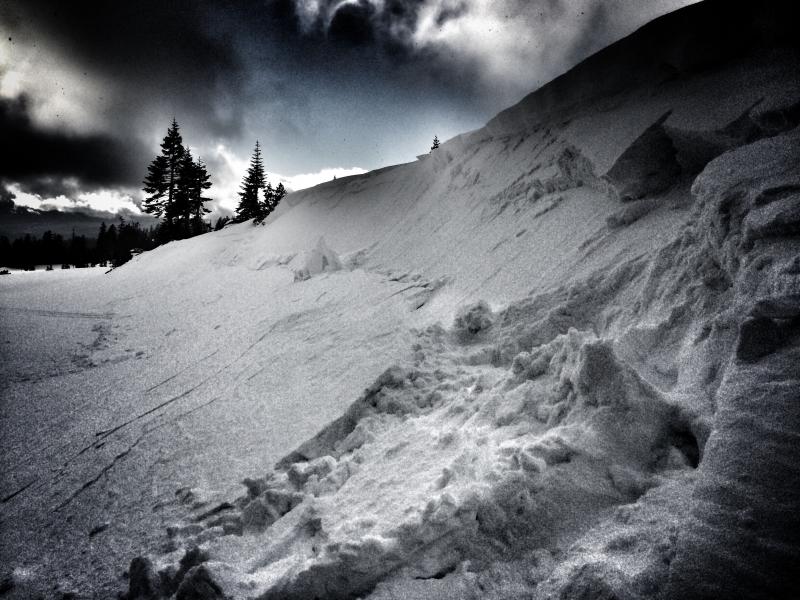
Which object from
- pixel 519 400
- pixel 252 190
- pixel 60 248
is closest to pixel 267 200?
pixel 252 190

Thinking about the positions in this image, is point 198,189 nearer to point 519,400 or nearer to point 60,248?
point 519,400

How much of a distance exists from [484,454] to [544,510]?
44 cm

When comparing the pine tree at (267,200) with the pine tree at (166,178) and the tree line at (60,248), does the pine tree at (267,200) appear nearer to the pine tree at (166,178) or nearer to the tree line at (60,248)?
the pine tree at (166,178)

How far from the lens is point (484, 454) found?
2.04 metres

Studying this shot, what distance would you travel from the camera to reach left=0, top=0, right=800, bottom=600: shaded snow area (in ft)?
4.65

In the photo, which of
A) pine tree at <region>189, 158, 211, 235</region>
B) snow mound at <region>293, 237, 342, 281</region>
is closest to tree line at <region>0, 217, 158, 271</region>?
pine tree at <region>189, 158, 211, 235</region>

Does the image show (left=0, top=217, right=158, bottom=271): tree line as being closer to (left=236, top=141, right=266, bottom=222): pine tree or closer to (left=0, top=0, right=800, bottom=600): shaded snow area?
(left=236, top=141, right=266, bottom=222): pine tree

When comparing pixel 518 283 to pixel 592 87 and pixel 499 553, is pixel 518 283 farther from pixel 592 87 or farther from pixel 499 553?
pixel 592 87

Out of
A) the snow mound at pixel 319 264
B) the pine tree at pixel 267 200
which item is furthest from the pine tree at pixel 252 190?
the snow mound at pixel 319 264

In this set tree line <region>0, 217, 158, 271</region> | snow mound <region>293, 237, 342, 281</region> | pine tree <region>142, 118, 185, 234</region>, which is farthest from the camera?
tree line <region>0, 217, 158, 271</region>

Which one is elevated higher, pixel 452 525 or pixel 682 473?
pixel 682 473

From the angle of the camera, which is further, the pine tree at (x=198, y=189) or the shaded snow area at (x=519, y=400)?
the pine tree at (x=198, y=189)

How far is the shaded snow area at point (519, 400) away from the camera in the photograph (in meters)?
1.42

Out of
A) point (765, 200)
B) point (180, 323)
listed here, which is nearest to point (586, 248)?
point (765, 200)
